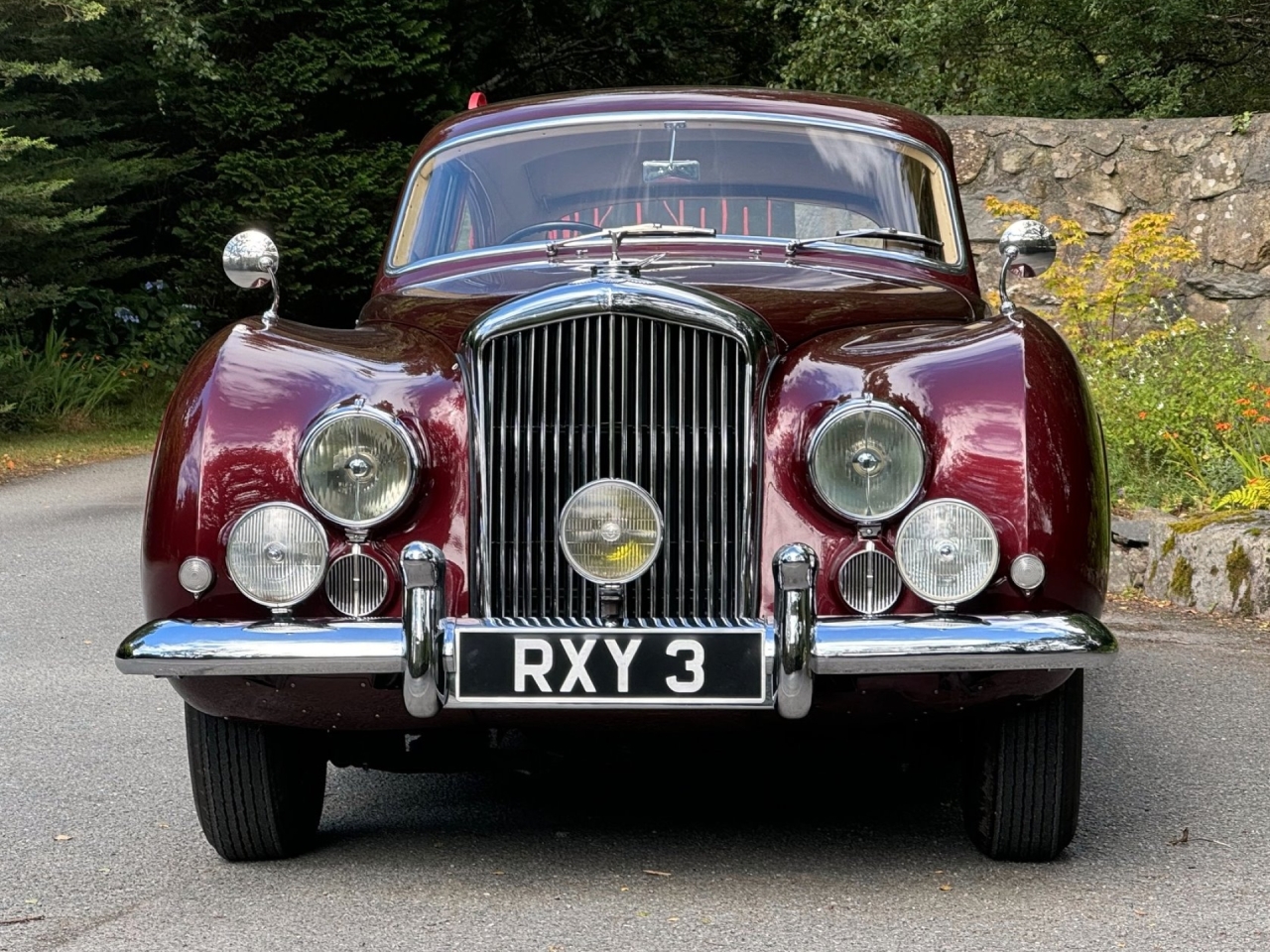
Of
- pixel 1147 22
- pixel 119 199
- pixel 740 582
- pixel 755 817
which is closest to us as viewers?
pixel 740 582

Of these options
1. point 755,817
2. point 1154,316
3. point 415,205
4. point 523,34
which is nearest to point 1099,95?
point 1154,316

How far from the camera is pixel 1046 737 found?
3555mm

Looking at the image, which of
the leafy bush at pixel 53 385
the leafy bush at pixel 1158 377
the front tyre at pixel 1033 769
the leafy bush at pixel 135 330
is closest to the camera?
the front tyre at pixel 1033 769

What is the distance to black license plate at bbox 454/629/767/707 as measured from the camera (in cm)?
323

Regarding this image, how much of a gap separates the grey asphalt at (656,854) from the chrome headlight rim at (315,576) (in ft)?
1.99

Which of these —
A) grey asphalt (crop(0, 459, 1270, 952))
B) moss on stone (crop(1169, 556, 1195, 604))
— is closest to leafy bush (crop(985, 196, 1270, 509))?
moss on stone (crop(1169, 556, 1195, 604))

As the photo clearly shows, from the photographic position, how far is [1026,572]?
3318 mm

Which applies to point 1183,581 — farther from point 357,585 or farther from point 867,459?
point 357,585

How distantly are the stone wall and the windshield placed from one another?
275 inches

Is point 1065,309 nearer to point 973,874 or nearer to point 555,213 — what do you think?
point 555,213

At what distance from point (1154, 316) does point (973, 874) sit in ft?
26.3

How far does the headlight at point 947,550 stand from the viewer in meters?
3.31

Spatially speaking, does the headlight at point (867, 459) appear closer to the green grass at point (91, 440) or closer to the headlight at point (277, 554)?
the headlight at point (277, 554)

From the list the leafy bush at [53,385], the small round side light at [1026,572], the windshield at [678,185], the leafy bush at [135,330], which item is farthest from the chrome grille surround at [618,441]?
the leafy bush at [135,330]
